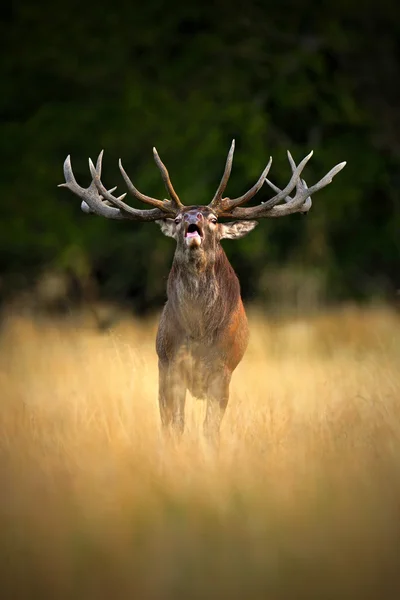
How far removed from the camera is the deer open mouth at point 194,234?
6.68 m

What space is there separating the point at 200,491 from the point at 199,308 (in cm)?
203

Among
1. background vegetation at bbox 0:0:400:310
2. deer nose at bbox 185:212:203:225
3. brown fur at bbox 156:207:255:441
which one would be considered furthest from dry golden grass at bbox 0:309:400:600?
background vegetation at bbox 0:0:400:310

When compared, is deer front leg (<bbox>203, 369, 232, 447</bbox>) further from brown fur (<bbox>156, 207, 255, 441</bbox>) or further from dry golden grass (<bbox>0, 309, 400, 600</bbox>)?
dry golden grass (<bbox>0, 309, 400, 600</bbox>)

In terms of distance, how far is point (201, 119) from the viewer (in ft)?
49.0

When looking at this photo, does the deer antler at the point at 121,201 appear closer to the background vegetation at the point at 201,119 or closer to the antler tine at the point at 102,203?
the antler tine at the point at 102,203

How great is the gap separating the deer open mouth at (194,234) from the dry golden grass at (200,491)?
50.1 inches

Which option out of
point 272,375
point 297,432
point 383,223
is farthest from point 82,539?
point 383,223

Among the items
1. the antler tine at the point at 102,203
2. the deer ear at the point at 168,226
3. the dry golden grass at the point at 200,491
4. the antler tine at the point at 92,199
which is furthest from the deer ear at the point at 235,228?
the dry golden grass at the point at 200,491

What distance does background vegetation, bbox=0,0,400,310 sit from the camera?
1495 centimetres

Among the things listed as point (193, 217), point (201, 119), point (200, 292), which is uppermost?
point (201, 119)

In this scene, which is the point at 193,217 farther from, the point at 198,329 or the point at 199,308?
the point at 198,329

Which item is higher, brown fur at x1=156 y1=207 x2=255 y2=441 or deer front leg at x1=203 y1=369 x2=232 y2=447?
brown fur at x1=156 y1=207 x2=255 y2=441

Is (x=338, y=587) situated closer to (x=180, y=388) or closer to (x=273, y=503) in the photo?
(x=273, y=503)

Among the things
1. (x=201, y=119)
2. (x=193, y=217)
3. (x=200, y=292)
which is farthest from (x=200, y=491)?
(x=201, y=119)
